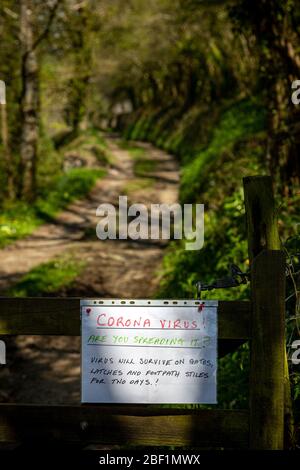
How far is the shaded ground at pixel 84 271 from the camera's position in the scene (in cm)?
734

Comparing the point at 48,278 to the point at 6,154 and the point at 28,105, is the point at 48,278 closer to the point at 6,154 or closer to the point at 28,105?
the point at 28,105

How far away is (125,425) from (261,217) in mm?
1408

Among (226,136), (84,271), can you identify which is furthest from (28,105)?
(84,271)

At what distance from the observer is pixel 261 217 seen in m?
3.41

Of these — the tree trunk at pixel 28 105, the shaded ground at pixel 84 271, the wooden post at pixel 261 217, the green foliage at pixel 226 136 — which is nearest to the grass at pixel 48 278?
the shaded ground at pixel 84 271

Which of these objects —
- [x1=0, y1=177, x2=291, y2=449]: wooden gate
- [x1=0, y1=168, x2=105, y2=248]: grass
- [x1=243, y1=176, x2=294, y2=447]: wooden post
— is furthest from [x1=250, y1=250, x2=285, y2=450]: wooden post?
[x1=0, y1=168, x2=105, y2=248]: grass

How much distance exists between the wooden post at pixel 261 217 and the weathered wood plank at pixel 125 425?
0.42m

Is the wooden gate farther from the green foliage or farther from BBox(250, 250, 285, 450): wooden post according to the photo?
the green foliage

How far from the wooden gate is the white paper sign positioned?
83 millimetres

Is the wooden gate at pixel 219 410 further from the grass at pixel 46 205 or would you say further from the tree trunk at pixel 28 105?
the tree trunk at pixel 28 105

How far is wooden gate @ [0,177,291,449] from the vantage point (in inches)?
129

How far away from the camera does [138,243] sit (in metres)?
14.0
